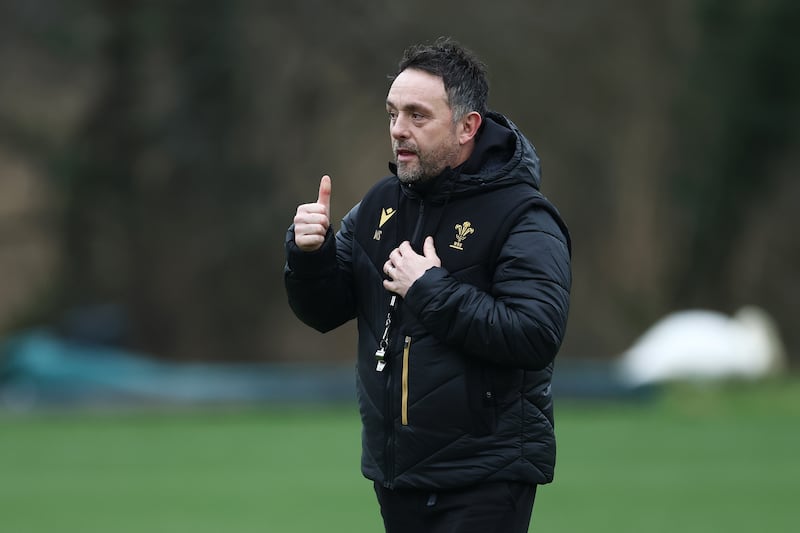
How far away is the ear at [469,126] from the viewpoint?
3895 millimetres

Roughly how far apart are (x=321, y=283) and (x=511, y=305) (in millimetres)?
595

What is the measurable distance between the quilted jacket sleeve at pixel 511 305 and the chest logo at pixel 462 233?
0.34 ft

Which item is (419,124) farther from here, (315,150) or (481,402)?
(315,150)

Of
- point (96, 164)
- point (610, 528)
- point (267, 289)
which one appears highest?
point (96, 164)

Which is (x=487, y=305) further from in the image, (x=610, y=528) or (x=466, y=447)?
(x=610, y=528)

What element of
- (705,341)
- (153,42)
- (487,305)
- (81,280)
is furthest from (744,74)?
(487,305)

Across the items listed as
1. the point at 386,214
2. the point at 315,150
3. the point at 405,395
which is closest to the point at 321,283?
the point at 386,214

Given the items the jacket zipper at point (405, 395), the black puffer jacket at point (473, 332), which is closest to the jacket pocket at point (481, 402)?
the black puffer jacket at point (473, 332)

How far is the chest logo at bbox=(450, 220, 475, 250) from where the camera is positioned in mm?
3836

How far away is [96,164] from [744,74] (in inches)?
425

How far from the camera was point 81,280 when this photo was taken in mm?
22766

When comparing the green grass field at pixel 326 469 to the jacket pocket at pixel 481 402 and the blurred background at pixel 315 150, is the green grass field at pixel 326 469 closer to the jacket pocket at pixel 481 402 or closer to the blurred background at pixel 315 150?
the blurred background at pixel 315 150

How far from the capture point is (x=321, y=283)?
13.1 ft

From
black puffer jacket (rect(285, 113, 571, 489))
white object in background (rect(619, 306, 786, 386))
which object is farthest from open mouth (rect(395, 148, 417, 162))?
white object in background (rect(619, 306, 786, 386))
